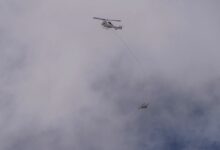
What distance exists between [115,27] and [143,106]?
47.8 metres

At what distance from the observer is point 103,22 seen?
580ft

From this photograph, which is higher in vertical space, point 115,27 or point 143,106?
point 115,27

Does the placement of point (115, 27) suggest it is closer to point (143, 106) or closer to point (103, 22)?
point (103, 22)

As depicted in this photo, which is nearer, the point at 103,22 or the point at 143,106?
the point at 143,106

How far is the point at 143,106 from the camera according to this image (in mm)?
150750

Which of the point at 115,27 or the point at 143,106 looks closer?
the point at 143,106

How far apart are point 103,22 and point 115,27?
672 cm

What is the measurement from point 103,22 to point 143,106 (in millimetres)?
51836

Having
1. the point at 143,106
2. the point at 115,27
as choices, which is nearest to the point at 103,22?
the point at 115,27

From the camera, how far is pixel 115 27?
177 m

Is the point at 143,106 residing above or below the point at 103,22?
below
